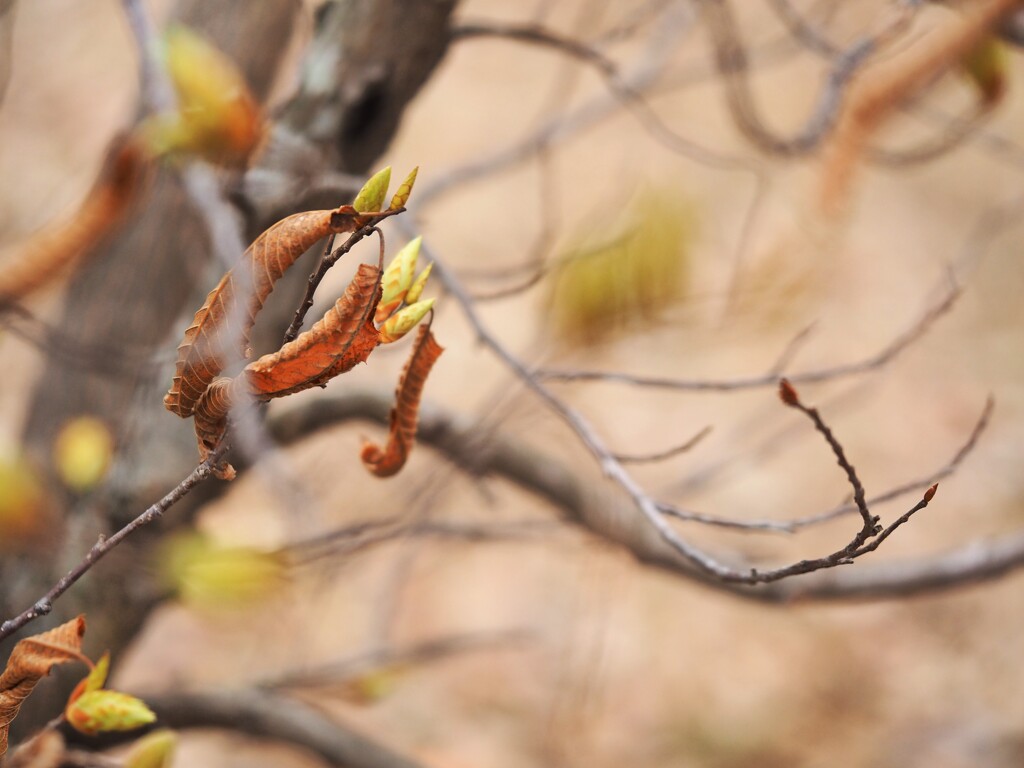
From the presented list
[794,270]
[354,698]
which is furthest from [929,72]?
[354,698]

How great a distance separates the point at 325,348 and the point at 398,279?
0.06 m

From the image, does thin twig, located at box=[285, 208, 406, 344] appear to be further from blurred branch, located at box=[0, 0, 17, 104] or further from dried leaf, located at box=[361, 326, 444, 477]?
blurred branch, located at box=[0, 0, 17, 104]

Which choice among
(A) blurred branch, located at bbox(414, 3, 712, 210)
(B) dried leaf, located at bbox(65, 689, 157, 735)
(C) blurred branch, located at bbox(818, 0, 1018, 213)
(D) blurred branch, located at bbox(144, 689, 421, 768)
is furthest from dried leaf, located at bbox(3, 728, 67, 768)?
(C) blurred branch, located at bbox(818, 0, 1018, 213)

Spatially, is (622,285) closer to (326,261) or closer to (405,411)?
(405,411)

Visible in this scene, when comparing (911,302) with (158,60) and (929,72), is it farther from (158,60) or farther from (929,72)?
(158,60)

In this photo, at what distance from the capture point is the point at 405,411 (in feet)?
1.45

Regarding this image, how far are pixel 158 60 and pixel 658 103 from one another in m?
2.91

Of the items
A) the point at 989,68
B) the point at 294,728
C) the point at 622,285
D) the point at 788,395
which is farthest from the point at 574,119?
the point at 788,395

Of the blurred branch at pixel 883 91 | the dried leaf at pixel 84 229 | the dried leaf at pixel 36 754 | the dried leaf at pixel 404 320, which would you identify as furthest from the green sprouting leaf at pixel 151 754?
the blurred branch at pixel 883 91

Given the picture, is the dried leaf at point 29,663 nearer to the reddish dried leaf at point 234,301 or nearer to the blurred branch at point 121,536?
the blurred branch at point 121,536

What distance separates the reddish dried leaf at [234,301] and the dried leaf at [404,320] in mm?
52

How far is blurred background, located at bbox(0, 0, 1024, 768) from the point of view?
3.29ft

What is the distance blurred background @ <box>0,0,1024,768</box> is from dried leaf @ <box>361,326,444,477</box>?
0.14m

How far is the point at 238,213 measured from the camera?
790 mm
